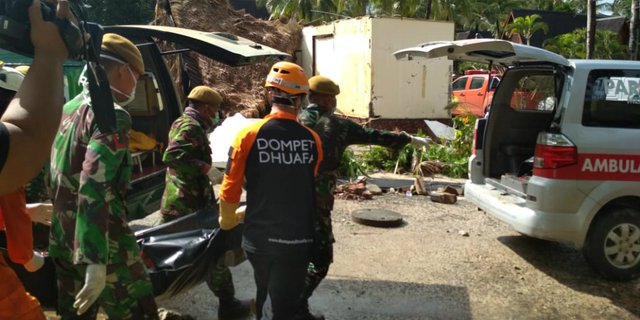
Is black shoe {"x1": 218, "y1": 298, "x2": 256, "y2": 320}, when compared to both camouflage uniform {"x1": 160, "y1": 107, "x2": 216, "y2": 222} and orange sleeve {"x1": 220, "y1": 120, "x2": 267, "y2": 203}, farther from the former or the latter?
orange sleeve {"x1": 220, "y1": 120, "x2": 267, "y2": 203}

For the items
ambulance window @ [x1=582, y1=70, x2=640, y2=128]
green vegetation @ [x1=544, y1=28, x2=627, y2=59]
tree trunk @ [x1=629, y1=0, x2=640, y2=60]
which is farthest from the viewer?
green vegetation @ [x1=544, y1=28, x2=627, y2=59]

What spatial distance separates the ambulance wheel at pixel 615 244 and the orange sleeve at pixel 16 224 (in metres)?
4.45

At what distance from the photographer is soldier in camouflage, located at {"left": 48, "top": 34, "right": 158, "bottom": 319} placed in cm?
237

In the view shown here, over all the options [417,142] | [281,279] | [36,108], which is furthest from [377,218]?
[36,108]

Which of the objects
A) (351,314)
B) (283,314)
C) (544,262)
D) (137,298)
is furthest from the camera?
(544,262)

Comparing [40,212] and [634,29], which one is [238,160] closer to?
[40,212]

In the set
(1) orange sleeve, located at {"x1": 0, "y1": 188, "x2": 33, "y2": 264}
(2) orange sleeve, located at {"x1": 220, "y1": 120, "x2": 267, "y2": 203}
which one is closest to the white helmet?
(1) orange sleeve, located at {"x1": 0, "y1": 188, "x2": 33, "y2": 264}

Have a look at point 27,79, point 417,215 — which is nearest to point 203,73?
point 417,215

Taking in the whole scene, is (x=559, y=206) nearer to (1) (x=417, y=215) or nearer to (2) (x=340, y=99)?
(1) (x=417, y=215)

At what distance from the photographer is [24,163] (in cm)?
151

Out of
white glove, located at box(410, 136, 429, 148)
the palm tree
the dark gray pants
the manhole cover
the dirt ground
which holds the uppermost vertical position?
the palm tree

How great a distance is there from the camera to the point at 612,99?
490cm

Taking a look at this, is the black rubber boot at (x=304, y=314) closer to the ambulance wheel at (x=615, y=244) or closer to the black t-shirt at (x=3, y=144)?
the black t-shirt at (x=3, y=144)

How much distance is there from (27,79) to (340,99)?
562 inches
